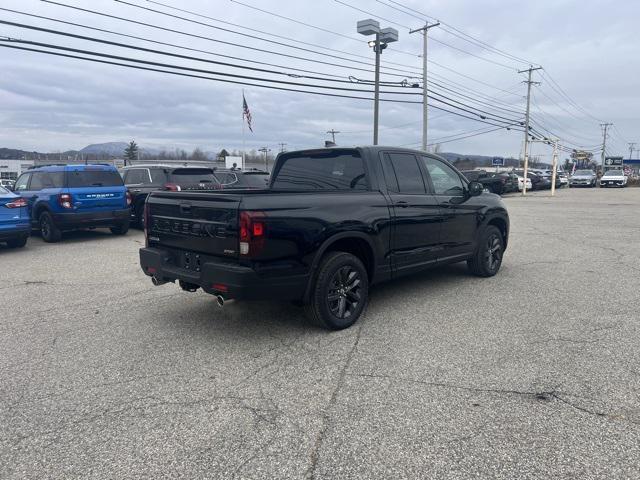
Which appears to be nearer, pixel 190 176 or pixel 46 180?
pixel 46 180

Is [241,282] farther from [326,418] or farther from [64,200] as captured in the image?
[64,200]

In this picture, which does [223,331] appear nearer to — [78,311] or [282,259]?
[282,259]

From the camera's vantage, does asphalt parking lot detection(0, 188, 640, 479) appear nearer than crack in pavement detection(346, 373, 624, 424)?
Yes

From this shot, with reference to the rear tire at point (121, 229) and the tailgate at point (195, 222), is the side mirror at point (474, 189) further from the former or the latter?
the rear tire at point (121, 229)

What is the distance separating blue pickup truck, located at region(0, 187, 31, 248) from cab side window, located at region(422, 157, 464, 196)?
820 cm

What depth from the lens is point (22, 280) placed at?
7473 mm

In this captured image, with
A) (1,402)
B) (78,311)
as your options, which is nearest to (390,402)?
(1,402)

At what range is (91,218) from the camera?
11141 mm

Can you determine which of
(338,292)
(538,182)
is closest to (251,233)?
(338,292)

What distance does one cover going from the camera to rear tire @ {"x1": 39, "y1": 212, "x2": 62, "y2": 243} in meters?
11.0

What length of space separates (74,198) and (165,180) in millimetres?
2592

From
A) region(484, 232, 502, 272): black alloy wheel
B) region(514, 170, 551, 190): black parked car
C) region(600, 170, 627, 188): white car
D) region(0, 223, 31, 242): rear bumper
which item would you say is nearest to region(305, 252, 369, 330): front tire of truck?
region(484, 232, 502, 272): black alloy wheel

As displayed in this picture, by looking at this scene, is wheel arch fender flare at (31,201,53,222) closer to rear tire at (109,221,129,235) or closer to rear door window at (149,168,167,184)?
rear tire at (109,221,129,235)

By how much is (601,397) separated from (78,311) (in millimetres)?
5323
